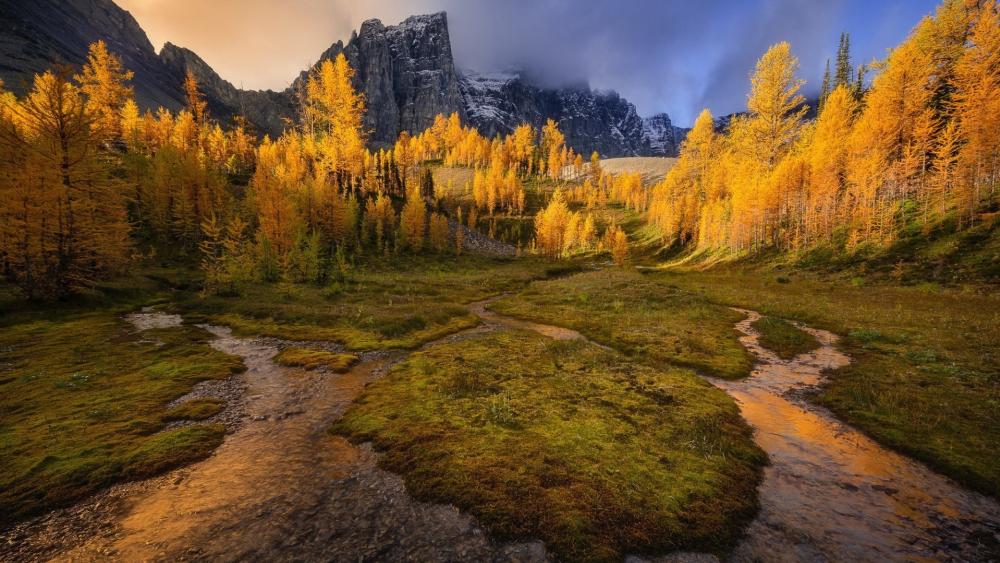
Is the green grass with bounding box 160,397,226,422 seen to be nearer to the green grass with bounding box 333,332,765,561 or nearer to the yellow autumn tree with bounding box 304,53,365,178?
the green grass with bounding box 333,332,765,561

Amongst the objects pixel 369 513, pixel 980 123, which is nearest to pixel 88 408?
pixel 369 513

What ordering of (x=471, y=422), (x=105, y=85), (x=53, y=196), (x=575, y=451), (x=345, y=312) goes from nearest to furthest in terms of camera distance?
1. (x=575, y=451)
2. (x=471, y=422)
3. (x=53, y=196)
4. (x=345, y=312)
5. (x=105, y=85)

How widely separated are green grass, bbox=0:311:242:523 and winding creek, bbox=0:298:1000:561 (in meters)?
0.80

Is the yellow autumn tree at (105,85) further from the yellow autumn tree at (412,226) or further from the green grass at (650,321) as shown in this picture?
the green grass at (650,321)

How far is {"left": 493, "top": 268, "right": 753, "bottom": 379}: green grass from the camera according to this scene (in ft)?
64.6

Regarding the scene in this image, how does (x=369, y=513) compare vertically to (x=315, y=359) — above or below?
below

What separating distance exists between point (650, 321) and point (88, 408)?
98.8 feet

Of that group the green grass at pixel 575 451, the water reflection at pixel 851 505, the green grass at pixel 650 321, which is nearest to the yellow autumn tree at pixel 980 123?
the green grass at pixel 650 321

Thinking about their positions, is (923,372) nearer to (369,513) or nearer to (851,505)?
(851,505)

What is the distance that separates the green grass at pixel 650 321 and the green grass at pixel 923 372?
4.64 metres

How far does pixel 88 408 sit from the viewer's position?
39.4ft

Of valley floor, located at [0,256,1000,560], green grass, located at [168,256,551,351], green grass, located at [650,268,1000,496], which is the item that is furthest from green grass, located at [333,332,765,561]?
green grass, located at [168,256,551,351]

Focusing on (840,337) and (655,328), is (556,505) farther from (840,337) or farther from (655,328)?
(840,337)

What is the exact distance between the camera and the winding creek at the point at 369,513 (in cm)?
684
